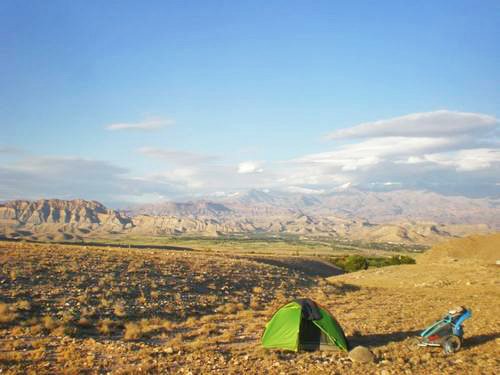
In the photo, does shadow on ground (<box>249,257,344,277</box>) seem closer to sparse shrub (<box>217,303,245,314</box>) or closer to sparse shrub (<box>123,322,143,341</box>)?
sparse shrub (<box>217,303,245,314</box>)

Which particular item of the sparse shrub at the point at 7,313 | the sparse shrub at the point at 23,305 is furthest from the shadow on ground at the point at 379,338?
the sparse shrub at the point at 23,305

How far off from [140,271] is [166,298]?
732 cm

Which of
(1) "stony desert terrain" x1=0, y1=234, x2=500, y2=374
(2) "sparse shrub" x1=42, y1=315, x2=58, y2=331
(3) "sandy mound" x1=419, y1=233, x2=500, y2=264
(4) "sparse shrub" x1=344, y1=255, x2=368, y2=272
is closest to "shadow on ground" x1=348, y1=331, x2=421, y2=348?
(1) "stony desert terrain" x1=0, y1=234, x2=500, y2=374

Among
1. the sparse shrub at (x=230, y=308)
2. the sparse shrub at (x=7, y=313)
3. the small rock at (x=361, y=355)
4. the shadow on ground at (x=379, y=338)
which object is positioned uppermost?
the sparse shrub at (x=7, y=313)

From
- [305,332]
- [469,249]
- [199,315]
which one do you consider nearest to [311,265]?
[469,249]

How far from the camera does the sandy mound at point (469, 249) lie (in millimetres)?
59344

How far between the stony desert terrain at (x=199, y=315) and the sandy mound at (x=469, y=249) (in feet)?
67.2

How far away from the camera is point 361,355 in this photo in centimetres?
1402


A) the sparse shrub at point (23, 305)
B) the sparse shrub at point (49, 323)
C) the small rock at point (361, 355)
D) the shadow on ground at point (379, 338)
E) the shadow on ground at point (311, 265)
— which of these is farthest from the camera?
the shadow on ground at point (311, 265)

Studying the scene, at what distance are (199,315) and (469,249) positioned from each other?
54988mm

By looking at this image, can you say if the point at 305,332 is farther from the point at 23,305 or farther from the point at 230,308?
the point at 23,305

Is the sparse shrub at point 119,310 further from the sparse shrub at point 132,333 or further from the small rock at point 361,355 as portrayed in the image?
the small rock at point 361,355

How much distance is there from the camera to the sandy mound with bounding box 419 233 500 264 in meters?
59.3

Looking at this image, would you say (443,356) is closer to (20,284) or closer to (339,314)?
(339,314)
